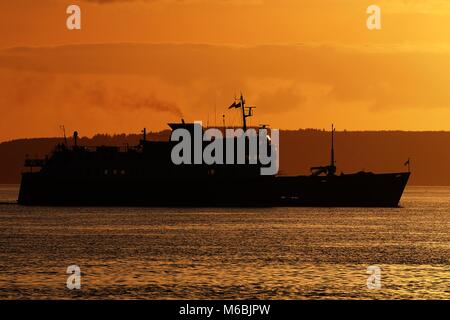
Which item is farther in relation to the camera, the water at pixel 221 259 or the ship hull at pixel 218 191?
the ship hull at pixel 218 191

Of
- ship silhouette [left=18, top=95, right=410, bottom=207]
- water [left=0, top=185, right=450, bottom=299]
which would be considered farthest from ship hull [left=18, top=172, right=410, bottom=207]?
water [left=0, top=185, right=450, bottom=299]

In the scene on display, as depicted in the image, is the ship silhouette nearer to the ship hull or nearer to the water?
the ship hull

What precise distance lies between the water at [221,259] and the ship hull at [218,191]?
74.7 ft

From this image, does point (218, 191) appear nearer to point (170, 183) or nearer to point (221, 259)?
point (170, 183)

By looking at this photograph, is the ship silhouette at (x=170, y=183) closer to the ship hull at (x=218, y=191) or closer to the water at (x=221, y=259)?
the ship hull at (x=218, y=191)

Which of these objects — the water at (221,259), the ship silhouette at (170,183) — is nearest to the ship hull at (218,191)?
the ship silhouette at (170,183)

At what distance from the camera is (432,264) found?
46812mm

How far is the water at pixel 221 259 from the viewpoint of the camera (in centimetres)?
3406

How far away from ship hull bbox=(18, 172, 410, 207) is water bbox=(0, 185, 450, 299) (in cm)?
2277

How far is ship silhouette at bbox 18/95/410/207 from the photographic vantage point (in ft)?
365

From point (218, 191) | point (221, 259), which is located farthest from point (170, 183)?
point (221, 259)

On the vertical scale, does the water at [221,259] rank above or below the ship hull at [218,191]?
below
